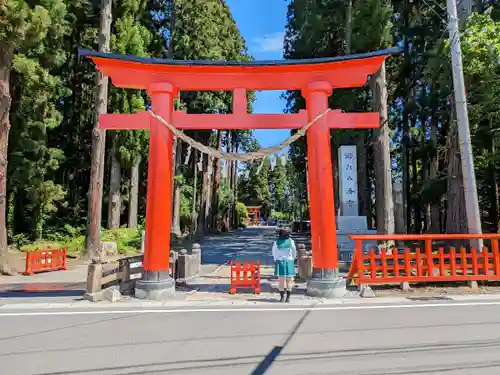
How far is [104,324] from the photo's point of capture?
19.4 feet

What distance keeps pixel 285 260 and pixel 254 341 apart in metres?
2.71

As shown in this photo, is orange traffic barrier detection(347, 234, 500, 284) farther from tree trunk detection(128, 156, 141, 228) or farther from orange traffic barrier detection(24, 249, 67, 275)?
tree trunk detection(128, 156, 141, 228)

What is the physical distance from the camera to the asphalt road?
4.05 metres

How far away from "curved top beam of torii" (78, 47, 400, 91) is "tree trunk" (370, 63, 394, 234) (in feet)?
19.6

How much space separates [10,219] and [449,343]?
21.4 meters

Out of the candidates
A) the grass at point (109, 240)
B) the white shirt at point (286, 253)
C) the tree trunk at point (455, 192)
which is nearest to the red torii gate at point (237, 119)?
the white shirt at point (286, 253)

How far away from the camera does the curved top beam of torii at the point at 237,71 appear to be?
312 inches

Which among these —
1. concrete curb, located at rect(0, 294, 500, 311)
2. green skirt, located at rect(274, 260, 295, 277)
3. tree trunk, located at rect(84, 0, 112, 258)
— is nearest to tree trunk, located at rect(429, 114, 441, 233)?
concrete curb, located at rect(0, 294, 500, 311)

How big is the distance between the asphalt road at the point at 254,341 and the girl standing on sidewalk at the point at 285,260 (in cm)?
83

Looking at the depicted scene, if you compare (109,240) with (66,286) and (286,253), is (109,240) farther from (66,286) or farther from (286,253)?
(286,253)

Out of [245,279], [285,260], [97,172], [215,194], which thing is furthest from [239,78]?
[215,194]

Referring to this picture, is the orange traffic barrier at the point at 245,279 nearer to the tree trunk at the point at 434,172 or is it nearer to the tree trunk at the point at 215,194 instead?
the tree trunk at the point at 434,172

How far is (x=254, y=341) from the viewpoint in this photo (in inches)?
197

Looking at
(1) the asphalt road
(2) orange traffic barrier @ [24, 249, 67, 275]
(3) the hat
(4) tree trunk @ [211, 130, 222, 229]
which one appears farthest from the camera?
(4) tree trunk @ [211, 130, 222, 229]
